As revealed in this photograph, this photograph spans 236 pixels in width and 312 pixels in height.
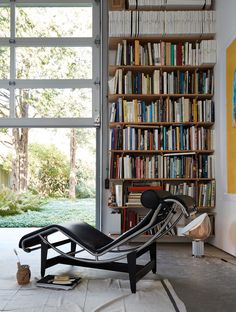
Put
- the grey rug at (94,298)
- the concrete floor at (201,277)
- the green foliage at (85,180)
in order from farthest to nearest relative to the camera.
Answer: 1. the green foliage at (85,180)
2. the concrete floor at (201,277)
3. the grey rug at (94,298)

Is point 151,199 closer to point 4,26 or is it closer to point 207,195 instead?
point 207,195

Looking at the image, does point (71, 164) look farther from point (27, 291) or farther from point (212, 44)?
point (27, 291)

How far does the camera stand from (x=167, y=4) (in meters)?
5.35

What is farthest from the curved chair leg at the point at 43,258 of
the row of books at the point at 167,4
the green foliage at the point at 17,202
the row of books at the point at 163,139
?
the row of books at the point at 167,4

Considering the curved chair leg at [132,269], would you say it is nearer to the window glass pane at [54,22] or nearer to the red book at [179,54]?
the red book at [179,54]

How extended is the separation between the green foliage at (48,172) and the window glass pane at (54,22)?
1.84 m

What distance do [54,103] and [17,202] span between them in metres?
1.96

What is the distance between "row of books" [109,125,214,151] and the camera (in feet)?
17.4

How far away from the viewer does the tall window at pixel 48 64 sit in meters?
5.80

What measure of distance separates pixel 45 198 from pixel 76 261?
3.28 m

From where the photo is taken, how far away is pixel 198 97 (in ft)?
17.8

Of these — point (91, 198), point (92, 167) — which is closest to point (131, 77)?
point (92, 167)

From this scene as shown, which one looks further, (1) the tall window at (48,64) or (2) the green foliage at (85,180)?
(2) the green foliage at (85,180)

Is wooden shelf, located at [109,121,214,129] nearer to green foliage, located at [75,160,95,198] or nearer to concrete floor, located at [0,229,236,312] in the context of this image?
green foliage, located at [75,160,95,198]
